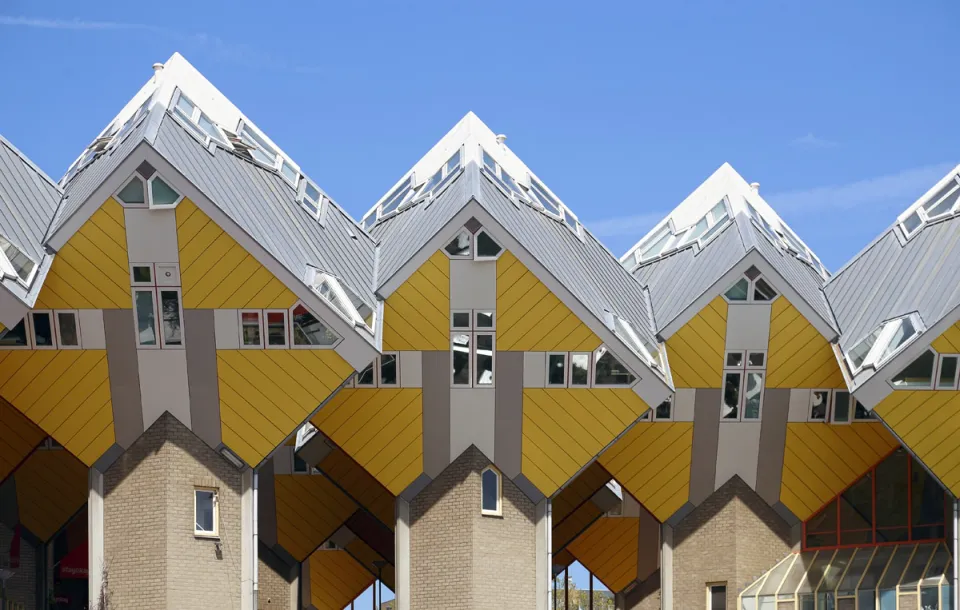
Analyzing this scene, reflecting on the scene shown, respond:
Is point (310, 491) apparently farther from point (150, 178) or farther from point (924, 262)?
point (924, 262)

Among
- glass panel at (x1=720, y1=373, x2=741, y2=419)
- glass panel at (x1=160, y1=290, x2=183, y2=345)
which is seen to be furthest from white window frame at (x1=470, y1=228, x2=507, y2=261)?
glass panel at (x1=720, y1=373, x2=741, y2=419)

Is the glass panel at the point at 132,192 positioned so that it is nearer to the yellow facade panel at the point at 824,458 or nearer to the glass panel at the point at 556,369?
the glass panel at the point at 556,369

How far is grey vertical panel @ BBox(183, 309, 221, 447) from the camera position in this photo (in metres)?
44.2

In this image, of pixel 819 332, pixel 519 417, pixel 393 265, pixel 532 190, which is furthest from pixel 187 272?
pixel 819 332


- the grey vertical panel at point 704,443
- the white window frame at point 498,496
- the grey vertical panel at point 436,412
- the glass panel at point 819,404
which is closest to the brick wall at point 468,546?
the white window frame at point 498,496

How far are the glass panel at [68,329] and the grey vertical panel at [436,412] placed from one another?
9.74m

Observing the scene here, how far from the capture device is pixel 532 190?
55.4 meters

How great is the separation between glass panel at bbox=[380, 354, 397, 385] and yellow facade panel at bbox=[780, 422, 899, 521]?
1245cm

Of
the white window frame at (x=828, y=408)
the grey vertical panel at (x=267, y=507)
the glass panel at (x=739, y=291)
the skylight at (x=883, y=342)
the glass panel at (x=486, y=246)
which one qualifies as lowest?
the grey vertical panel at (x=267, y=507)

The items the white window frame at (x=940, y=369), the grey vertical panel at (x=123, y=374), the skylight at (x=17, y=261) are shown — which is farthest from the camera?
the white window frame at (x=940, y=369)

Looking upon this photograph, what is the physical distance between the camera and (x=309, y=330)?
44.4 meters

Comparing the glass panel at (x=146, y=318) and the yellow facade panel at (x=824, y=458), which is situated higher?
the glass panel at (x=146, y=318)

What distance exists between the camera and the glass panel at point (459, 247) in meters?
47.1

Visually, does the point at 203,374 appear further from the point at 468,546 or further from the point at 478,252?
the point at 468,546
